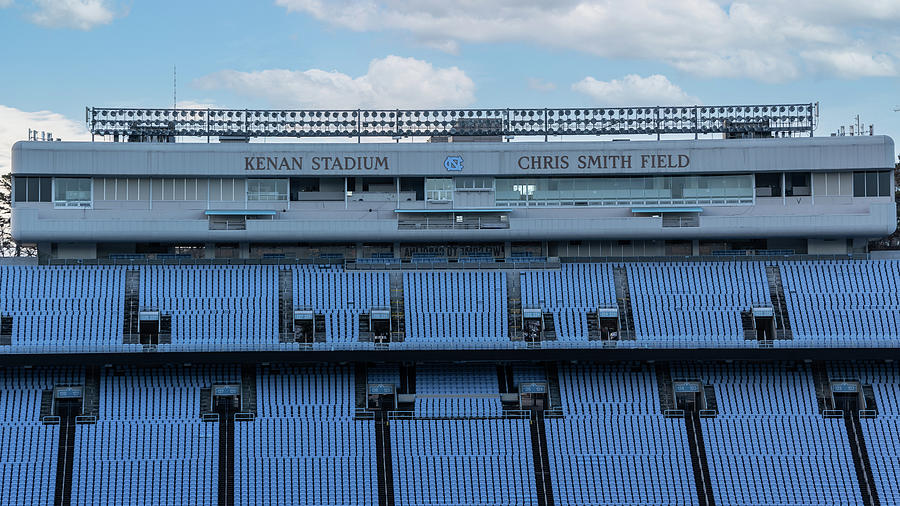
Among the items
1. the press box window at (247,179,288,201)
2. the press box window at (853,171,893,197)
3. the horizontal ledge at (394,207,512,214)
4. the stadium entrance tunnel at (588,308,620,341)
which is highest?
the press box window at (247,179,288,201)

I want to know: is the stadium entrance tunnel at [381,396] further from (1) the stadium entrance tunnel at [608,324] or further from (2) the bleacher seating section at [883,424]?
(2) the bleacher seating section at [883,424]

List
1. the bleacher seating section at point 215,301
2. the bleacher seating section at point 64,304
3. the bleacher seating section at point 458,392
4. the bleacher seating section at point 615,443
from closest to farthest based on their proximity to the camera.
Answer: the bleacher seating section at point 615,443
the bleacher seating section at point 458,392
the bleacher seating section at point 64,304
the bleacher seating section at point 215,301

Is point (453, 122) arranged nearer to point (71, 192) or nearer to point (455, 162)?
point (455, 162)

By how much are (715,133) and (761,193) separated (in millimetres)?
4302

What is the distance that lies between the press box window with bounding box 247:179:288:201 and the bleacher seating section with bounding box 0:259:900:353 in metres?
3.96

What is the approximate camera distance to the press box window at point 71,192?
50.9m

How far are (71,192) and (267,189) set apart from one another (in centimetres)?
1008

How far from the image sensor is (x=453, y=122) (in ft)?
176

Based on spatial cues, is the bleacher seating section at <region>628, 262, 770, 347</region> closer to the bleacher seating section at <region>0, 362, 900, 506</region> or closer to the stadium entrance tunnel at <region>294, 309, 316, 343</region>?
the bleacher seating section at <region>0, 362, 900, 506</region>

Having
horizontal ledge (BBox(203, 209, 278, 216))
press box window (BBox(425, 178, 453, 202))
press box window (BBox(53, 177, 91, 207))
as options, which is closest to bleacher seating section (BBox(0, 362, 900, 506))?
horizontal ledge (BBox(203, 209, 278, 216))

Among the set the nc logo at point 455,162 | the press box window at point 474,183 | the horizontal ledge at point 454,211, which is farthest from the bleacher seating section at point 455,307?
the nc logo at point 455,162

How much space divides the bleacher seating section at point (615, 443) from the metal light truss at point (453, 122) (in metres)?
13.9

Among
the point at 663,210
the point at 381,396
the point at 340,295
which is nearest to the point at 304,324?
the point at 340,295

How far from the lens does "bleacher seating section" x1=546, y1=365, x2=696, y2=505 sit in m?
43.4
